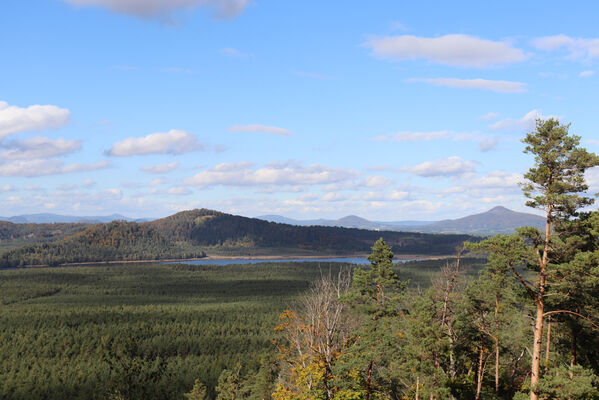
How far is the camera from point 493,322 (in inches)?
1364

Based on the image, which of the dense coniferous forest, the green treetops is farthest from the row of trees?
the dense coniferous forest

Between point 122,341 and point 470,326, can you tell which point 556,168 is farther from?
point 122,341

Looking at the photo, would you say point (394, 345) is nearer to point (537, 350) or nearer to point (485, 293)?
point (485, 293)

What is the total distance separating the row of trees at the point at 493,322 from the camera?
22.6 metres

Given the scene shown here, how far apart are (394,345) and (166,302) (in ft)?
563

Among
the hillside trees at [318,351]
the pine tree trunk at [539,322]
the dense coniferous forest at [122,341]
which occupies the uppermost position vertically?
the pine tree trunk at [539,322]

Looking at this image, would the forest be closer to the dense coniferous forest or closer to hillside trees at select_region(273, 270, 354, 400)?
hillside trees at select_region(273, 270, 354, 400)

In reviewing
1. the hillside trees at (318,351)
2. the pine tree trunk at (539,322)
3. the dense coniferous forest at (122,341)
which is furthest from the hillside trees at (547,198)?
the dense coniferous forest at (122,341)

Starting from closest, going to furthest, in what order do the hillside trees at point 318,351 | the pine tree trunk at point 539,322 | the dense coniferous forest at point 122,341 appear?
the pine tree trunk at point 539,322
the hillside trees at point 318,351
the dense coniferous forest at point 122,341

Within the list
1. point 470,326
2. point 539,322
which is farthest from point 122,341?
point 539,322

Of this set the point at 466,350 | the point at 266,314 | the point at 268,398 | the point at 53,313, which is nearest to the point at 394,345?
the point at 466,350

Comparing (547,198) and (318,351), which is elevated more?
(547,198)

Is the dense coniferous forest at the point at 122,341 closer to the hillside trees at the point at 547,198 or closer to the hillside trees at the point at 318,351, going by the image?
the hillside trees at the point at 318,351

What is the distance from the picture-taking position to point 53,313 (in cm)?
15725
